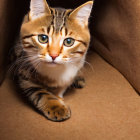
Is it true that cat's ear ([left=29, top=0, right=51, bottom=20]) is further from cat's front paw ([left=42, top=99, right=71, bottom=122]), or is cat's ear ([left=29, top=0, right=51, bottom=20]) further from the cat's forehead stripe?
cat's front paw ([left=42, top=99, right=71, bottom=122])

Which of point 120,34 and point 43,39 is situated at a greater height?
Result: point 43,39

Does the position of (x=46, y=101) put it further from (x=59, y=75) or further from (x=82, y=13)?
(x=82, y=13)

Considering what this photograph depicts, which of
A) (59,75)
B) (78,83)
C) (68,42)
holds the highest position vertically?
(68,42)

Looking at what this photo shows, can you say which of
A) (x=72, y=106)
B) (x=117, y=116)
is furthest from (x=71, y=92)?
(x=117, y=116)

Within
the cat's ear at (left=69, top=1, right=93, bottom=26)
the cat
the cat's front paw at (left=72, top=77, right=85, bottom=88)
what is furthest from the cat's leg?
the cat's ear at (left=69, top=1, right=93, bottom=26)

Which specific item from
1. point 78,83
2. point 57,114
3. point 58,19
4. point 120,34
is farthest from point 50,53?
point 120,34

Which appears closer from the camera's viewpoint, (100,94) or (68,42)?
(68,42)

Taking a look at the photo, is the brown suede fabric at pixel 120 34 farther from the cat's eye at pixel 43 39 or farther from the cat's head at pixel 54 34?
the cat's eye at pixel 43 39
